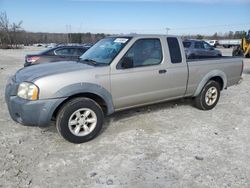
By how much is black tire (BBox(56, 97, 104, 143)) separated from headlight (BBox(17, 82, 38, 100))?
50 cm

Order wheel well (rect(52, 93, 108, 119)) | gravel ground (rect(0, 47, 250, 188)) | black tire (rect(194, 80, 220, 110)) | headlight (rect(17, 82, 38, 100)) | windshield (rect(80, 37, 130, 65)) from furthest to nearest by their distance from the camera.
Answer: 1. black tire (rect(194, 80, 220, 110))
2. windshield (rect(80, 37, 130, 65))
3. wheel well (rect(52, 93, 108, 119))
4. headlight (rect(17, 82, 38, 100))
5. gravel ground (rect(0, 47, 250, 188))

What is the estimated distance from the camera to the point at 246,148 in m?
4.31

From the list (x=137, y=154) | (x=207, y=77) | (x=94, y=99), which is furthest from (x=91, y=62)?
(x=207, y=77)

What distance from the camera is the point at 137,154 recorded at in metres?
4.05

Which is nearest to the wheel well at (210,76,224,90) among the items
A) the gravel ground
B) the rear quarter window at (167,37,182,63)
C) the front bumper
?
the gravel ground

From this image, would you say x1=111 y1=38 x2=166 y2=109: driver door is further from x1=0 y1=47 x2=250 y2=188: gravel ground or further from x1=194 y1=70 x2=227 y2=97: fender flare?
x1=194 y1=70 x2=227 y2=97: fender flare

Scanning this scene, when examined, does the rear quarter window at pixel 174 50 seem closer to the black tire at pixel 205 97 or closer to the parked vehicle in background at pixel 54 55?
the black tire at pixel 205 97

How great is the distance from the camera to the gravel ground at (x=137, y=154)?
337 centimetres

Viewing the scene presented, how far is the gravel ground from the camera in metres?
3.37

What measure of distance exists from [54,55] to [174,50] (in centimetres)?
702

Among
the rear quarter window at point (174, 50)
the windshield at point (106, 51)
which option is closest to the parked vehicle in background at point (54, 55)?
the windshield at point (106, 51)

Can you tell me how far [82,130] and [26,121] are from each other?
925 mm

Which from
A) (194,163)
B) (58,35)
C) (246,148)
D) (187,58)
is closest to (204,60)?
(187,58)

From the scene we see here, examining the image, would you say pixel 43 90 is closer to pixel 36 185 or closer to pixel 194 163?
pixel 36 185
